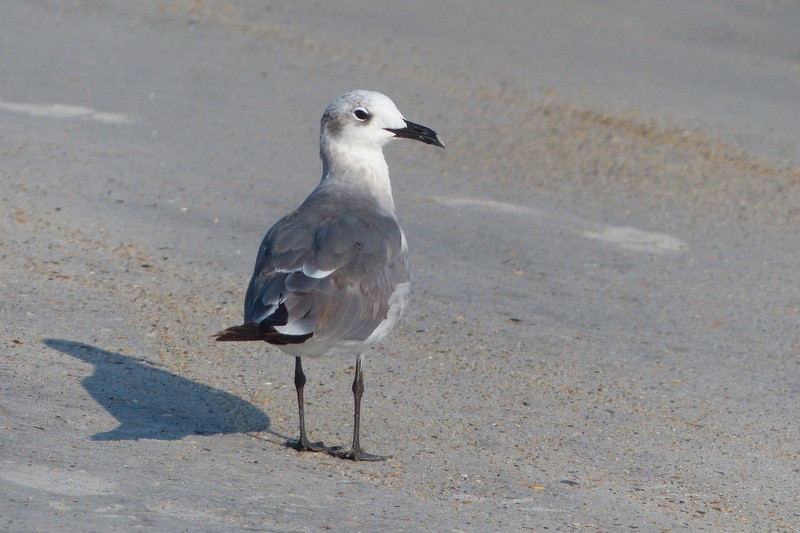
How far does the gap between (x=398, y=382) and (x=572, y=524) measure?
1.56 m

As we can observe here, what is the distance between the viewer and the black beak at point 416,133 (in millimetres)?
5539

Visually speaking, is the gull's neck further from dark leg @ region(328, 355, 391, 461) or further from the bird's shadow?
the bird's shadow

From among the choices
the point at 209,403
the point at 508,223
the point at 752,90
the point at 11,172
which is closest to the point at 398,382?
the point at 209,403

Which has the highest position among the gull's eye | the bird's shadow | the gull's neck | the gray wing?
the gull's eye

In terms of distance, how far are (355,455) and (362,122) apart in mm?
1547

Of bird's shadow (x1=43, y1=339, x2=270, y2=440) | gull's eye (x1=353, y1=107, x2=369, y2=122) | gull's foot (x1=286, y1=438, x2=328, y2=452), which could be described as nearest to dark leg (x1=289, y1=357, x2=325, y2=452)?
gull's foot (x1=286, y1=438, x2=328, y2=452)

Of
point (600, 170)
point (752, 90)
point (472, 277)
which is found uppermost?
point (752, 90)

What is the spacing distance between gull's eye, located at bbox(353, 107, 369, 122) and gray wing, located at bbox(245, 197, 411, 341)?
0.56 m

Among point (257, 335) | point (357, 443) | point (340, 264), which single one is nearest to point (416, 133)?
point (340, 264)

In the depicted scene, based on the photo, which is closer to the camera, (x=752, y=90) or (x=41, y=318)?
(x=41, y=318)

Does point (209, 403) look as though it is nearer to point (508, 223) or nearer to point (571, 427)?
point (571, 427)

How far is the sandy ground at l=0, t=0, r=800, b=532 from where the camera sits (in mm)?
4543

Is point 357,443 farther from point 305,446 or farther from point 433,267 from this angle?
point 433,267

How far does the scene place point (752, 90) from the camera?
36.7 ft
